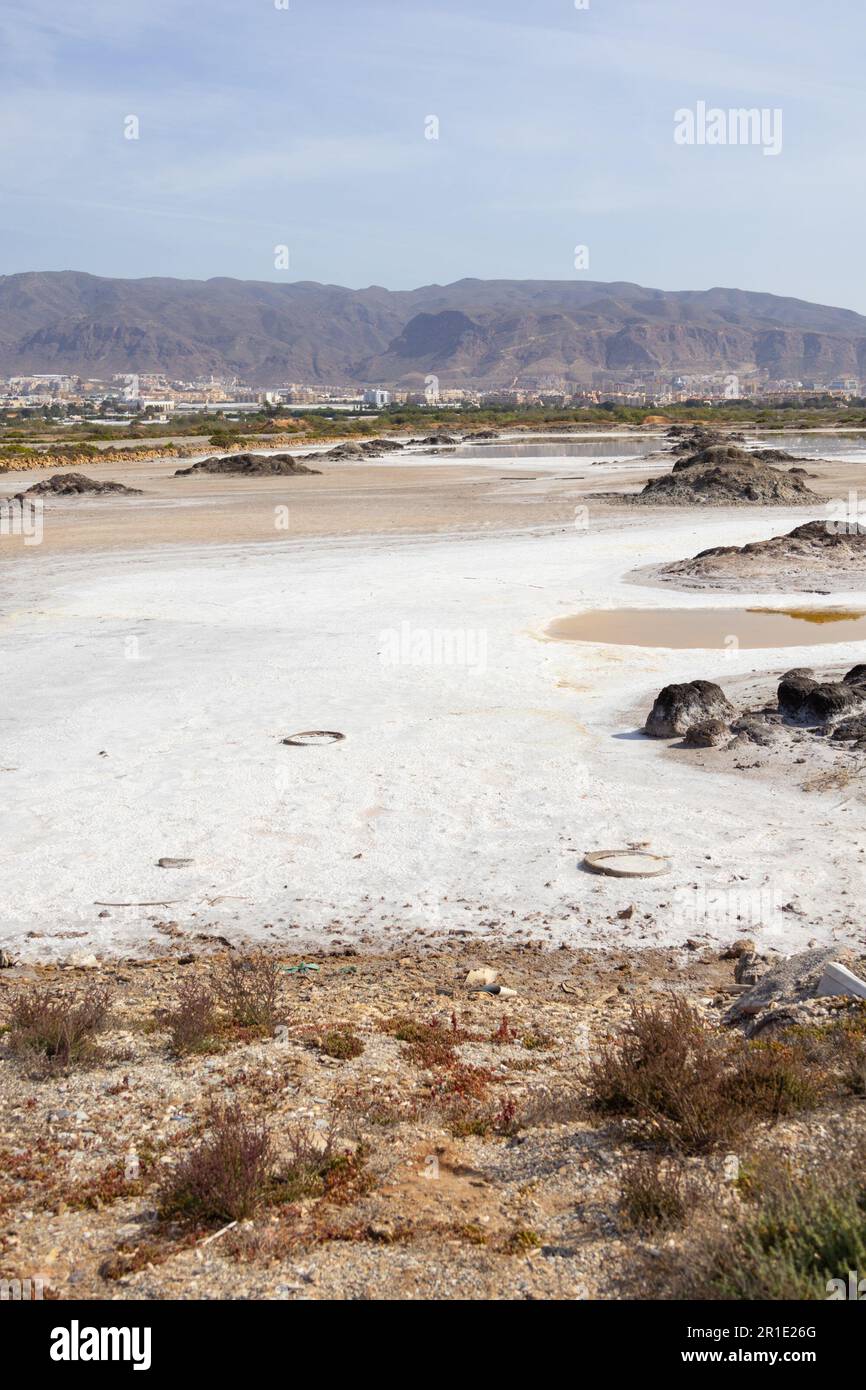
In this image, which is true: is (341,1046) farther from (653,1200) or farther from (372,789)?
(372,789)

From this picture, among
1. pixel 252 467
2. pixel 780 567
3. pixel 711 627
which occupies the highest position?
pixel 252 467

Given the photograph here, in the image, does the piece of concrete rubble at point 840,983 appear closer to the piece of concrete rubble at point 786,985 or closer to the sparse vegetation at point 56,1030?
the piece of concrete rubble at point 786,985

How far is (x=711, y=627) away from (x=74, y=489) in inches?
1364

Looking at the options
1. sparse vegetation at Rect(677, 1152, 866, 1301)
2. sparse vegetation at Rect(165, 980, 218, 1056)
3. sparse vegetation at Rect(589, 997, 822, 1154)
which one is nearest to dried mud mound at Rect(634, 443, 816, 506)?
sparse vegetation at Rect(165, 980, 218, 1056)

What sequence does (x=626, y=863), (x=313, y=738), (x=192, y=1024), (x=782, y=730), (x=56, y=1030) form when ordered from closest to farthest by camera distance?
(x=56, y=1030)
(x=192, y=1024)
(x=626, y=863)
(x=782, y=730)
(x=313, y=738)

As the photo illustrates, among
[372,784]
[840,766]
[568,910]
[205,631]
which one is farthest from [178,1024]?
[205,631]

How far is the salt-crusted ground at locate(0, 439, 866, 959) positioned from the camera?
883 cm

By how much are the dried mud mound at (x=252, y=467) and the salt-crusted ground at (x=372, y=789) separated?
121ft

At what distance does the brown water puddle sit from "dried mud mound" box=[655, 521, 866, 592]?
7.28 feet

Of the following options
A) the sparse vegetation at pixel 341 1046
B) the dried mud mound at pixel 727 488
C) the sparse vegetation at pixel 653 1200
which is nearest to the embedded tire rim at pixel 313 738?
the sparse vegetation at pixel 341 1046

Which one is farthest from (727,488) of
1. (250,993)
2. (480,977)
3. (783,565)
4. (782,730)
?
(250,993)

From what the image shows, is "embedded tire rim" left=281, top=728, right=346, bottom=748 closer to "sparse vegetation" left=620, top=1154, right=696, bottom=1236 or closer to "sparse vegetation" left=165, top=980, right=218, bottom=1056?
"sparse vegetation" left=165, top=980, right=218, bottom=1056

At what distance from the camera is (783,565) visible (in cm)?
2473
